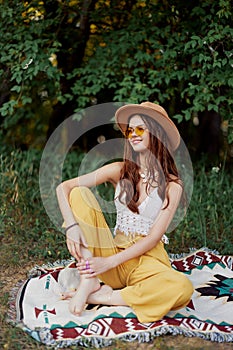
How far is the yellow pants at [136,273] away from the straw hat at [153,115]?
428 millimetres

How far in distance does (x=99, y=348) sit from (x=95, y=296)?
356 mm

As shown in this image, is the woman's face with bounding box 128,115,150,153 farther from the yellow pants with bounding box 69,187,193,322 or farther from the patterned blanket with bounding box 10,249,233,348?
the patterned blanket with bounding box 10,249,233,348

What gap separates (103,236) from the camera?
2955 mm

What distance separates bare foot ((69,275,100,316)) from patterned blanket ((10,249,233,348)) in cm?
4

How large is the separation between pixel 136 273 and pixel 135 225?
24cm

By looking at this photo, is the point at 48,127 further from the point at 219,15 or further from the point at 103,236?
the point at 103,236

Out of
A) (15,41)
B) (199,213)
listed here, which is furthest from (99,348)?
(15,41)

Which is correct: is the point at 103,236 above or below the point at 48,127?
above

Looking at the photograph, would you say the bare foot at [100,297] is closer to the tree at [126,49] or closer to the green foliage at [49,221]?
the green foliage at [49,221]

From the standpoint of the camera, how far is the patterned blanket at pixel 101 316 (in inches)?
105

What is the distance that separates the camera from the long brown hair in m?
2.97

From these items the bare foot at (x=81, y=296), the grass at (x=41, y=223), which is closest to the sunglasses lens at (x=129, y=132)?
the bare foot at (x=81, y=296)

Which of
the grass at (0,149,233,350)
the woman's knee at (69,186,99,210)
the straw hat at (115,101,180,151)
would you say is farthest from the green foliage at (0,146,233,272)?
the straw hat at (115,101,180,151)

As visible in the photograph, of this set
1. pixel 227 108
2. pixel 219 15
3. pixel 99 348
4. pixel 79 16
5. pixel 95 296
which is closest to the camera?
pixel 99 348
